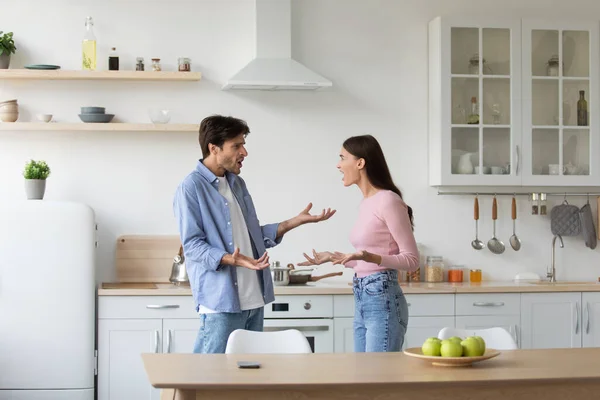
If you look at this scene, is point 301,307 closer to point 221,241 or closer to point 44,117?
point 221,241

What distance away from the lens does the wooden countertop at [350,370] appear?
2697 millimetres

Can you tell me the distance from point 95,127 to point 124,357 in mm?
1291

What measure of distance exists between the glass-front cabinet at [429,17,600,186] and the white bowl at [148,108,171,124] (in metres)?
1.61

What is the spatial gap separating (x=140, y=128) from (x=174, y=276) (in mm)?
855

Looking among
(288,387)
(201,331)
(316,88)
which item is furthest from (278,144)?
(288,387)

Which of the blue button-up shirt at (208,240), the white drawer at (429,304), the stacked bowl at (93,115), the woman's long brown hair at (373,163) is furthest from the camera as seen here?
the stacked bowl at (93,115)

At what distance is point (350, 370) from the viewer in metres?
2.89

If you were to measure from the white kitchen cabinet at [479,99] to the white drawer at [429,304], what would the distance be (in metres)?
0.74

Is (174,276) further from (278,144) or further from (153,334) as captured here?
(278,144)

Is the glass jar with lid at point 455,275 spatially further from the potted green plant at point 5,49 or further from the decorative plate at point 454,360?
the potted green plant at point 5,49

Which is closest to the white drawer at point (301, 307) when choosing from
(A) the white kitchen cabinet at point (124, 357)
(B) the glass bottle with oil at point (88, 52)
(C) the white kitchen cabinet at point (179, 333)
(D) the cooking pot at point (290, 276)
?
(D) the cooking pot at point (290, 276)

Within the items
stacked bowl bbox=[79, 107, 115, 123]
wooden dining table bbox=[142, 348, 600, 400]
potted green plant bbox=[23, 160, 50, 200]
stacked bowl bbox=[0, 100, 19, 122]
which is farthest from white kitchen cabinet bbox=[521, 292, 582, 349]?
stacked bowl bbox=[0, 100, 19, 122]

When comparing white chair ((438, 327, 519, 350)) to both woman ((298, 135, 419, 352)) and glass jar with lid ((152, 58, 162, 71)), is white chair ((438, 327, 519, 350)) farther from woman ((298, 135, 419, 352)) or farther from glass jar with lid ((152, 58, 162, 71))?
glass jar with lid ((152, 58, 162, 71))

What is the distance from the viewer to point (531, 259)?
5.92m
